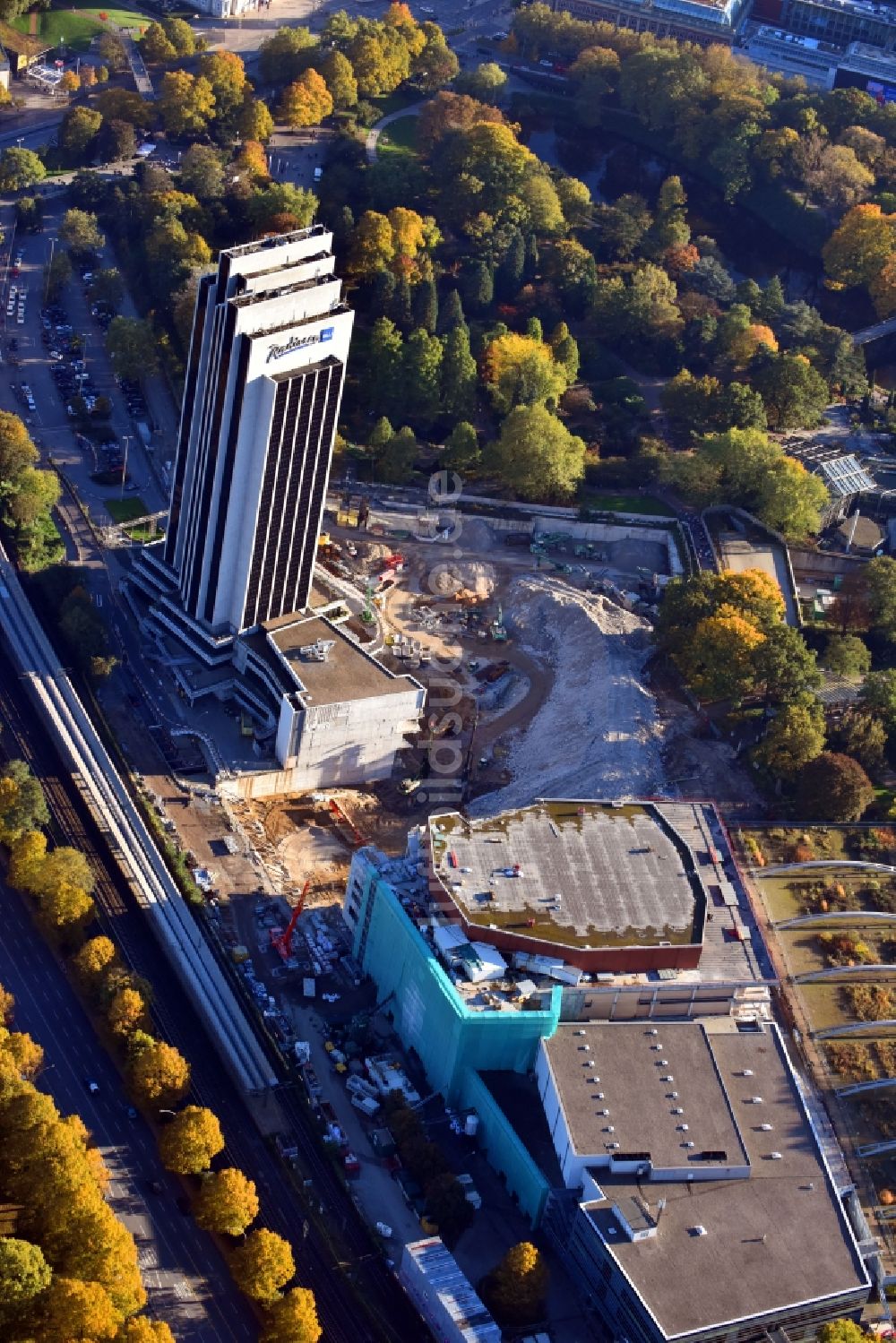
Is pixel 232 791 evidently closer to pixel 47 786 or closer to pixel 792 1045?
pixel 47 786

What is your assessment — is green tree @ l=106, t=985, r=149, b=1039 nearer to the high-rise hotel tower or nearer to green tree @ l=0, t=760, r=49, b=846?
green tree @ l=0, t=760, r=49, b=846

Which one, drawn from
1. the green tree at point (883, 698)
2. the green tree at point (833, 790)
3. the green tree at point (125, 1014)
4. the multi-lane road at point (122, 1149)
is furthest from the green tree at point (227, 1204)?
the green tree at point (883, 698)

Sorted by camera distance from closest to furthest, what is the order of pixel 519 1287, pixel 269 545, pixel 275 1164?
pixel 519 1287 < pixel 275 1164 < pixel 269 545

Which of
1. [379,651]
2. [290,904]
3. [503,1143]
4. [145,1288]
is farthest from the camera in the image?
[379,651]

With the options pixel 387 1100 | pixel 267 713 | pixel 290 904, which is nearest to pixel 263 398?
pixel 267 713

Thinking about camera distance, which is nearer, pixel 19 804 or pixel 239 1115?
pixel 239 1115

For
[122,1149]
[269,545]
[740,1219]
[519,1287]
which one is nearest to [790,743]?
[269,545]

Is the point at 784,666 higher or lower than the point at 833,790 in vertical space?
higher

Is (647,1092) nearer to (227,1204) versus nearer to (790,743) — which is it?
(227,1204)
